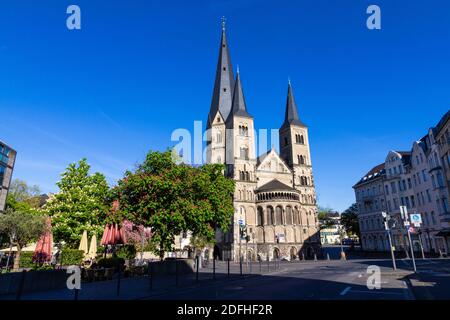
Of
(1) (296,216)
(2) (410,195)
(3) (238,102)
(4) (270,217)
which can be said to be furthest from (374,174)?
(3) (238,102)

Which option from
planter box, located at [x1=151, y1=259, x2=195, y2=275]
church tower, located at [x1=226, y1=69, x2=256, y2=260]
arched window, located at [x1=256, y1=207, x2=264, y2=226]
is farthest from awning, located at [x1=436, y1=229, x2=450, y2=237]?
planter box, located at [x1=151, y1=259, x2=195, y2=275]

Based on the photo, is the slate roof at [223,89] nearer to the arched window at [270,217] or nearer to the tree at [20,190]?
the arched window at [270,217]

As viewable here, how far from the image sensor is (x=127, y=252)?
3784 cm

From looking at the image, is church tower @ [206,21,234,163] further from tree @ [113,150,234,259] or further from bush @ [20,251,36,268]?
tree @ [113,150,234,259]

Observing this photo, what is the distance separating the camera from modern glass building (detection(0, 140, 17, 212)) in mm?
56709

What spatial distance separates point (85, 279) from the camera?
19.2 meters

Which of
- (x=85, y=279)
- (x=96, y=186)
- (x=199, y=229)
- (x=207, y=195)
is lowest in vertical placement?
(x=85, y=279)

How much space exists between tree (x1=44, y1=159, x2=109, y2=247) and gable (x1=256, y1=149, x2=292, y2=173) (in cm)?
3803

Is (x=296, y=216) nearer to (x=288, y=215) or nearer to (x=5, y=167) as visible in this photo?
(x=288, y=215)

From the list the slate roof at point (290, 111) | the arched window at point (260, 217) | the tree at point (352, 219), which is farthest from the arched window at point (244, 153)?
the tree at point (352, 219)

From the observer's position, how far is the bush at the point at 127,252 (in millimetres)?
36281
